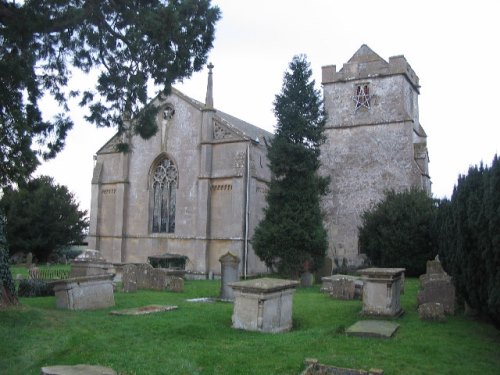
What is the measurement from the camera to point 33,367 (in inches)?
290

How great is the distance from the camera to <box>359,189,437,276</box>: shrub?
74.0 ft

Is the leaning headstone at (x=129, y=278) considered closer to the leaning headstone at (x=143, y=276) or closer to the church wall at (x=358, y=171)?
the leaning headstone at (x=143, y=276)

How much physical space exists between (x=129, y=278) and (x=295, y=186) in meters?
8.45

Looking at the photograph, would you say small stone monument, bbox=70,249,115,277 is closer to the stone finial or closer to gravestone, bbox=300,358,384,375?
the stone finial

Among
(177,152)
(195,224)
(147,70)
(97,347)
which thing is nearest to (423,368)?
(97,347)

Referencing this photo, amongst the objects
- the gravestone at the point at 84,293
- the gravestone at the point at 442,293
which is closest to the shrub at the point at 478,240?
the gravestone at the point at 442,293

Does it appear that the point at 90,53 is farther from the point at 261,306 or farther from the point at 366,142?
the point at 366,142

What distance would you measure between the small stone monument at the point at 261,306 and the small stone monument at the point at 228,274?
4779 millimetres

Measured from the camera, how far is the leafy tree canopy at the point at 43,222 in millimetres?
35875

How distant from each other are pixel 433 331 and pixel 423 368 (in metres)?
2.78

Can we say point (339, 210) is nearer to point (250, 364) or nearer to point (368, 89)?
point (368, 89)

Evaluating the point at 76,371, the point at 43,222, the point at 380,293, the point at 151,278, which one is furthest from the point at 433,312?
the point at 43,222

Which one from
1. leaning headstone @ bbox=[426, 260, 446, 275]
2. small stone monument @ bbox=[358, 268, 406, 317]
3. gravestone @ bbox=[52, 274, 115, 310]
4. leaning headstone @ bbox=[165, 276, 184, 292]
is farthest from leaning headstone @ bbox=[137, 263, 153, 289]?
leaning headstone @ bbox=[426, 260, 446, 275]

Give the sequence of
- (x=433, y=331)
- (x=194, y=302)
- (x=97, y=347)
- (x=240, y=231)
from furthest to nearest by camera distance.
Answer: (x=240, y=231)
(x=194, y=302)
(x=433, y=331)
(x=97, y=347)
